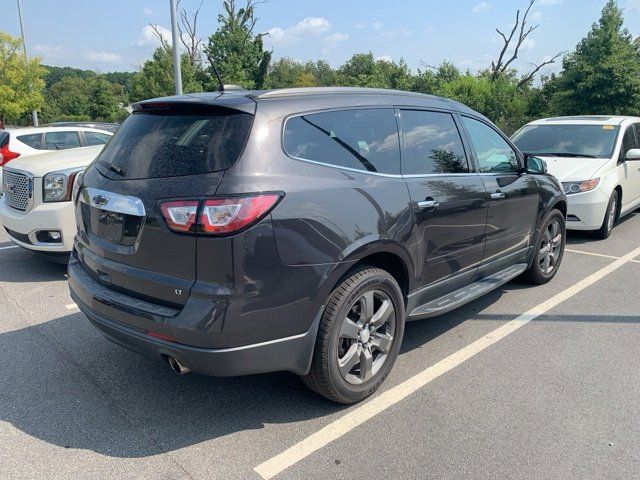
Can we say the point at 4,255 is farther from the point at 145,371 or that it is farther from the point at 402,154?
the point at 402,154

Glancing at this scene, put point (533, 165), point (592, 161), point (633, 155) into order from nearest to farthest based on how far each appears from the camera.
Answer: point (533, 165) → point (592, 161) → point (633, 155)

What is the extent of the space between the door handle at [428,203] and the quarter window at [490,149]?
872 millimetres

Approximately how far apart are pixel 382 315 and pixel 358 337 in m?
0.23

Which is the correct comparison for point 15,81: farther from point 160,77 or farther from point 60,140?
point 60,140

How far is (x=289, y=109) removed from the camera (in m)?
2.82

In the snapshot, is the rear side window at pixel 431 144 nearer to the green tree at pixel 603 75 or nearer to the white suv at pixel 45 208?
the white suv at pixel 45 208

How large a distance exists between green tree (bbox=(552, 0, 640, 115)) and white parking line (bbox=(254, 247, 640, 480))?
13.1 m

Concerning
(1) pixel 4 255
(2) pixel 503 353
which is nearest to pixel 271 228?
(2) pixel 503 353

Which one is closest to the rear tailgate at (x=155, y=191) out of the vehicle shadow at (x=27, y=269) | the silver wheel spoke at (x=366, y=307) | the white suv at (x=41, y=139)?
the silver wheel spoke at (x=366, y=307)

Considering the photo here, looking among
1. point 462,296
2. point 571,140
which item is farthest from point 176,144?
point 571,140

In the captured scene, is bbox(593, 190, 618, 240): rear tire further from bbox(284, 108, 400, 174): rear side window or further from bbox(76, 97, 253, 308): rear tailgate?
bbox(76, 97, 253, 308): rear tailgate

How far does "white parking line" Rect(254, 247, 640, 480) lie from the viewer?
8.59 feet

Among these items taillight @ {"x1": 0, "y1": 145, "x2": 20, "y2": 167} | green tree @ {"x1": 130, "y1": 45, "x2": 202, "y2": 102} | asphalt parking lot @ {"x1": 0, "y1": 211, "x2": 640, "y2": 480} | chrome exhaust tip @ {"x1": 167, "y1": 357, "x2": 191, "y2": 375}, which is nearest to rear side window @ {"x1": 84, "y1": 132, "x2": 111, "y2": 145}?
taillight @ {"x1": 0, "y1": 145, "x2": 20, "y2": 167}

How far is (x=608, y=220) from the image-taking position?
24.2 feet
